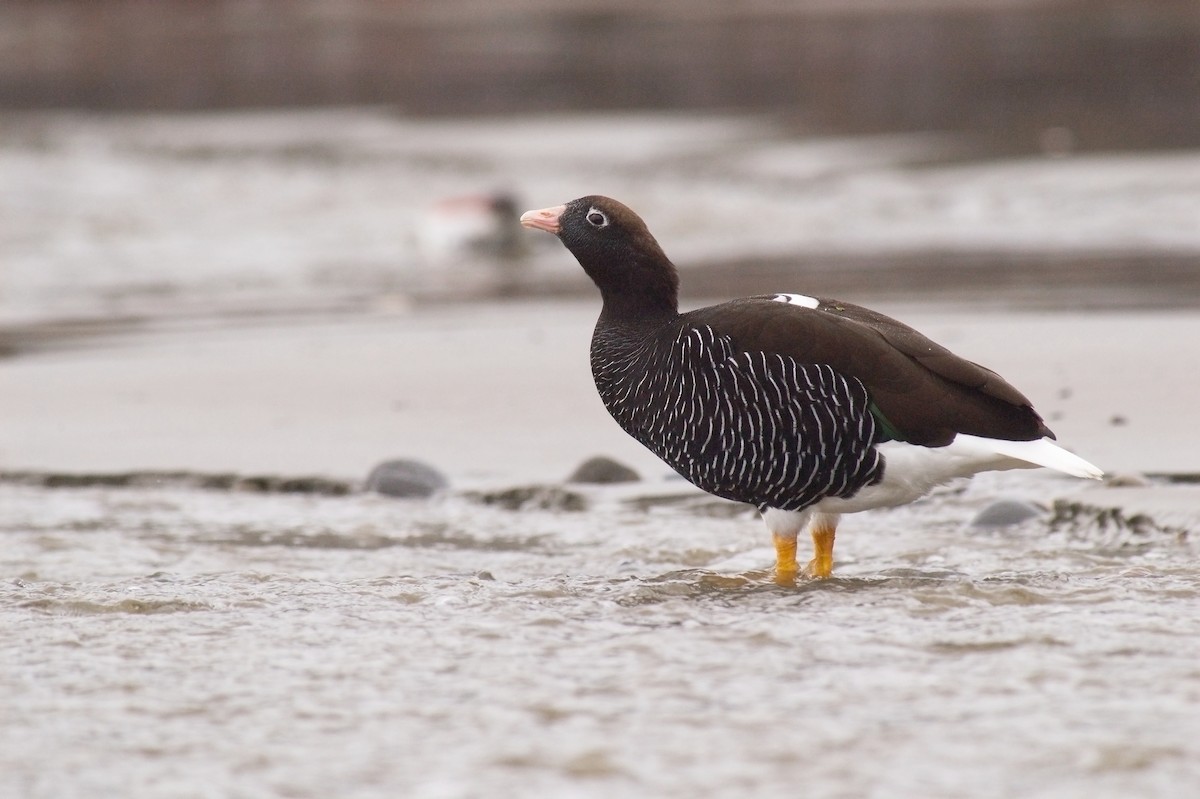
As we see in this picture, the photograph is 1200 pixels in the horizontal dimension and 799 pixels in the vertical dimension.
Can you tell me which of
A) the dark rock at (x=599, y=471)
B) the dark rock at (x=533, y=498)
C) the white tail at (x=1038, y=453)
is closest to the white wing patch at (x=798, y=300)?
the white tail at (x=1038, y=453)

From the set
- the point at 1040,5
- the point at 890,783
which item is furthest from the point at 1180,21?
the point at 890,783

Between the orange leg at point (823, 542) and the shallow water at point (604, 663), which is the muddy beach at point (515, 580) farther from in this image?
the orange leg at point (823, 542)

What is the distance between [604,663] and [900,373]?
69.9 inches

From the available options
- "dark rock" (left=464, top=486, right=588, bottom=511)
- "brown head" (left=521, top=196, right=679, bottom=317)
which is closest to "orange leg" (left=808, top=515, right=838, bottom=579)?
"brown head" (left=521, top=196, right=679, bottom=317)

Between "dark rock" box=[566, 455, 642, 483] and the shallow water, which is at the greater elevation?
"dark rock" box=[566, 455, 642, 483]

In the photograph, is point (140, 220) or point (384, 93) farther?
point (384, 93)

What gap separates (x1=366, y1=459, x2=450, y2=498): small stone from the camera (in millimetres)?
8953

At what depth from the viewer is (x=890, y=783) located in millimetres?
4664

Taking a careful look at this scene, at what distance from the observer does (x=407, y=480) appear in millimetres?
8961

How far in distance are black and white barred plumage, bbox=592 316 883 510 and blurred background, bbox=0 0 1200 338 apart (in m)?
6.70

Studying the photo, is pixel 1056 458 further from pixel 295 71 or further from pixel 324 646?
pixel 295 71

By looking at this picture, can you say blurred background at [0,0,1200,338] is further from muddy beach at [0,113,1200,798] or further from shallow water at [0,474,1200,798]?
shallow water at [0,474,1200,798]

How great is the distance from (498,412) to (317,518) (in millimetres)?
2126

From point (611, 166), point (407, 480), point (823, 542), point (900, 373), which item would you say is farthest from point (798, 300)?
point (611, 166)
